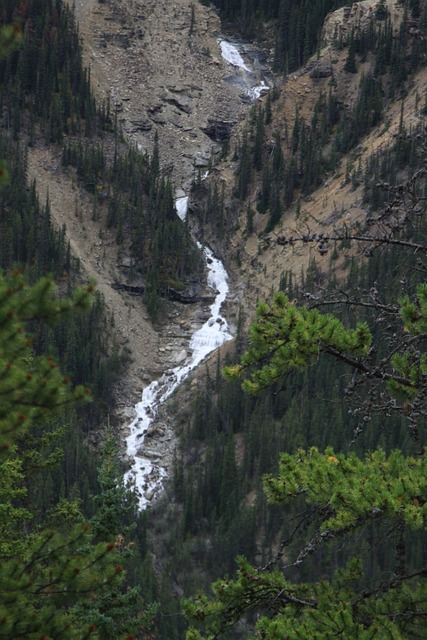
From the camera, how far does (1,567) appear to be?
32.1 ft

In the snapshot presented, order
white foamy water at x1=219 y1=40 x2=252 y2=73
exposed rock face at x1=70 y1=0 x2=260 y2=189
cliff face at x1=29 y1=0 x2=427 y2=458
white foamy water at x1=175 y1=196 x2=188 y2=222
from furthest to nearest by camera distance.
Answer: white foamy water at x1=219 y1=40 x2=252 y2=73 < exposed rock face at x1=70 y1=0 x2=260 y2=189 < white foamy water at x1=175 y1=196 x2=188 y2=222 < cliff face at x1=29 y1=0 x2=427 y2=458

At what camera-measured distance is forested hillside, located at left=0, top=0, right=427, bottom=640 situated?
10.4 meters

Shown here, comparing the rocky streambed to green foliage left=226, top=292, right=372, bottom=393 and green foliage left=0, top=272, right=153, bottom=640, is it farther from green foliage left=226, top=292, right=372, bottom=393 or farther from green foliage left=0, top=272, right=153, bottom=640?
green foliage left=0, top=272, right=153, bottom=640

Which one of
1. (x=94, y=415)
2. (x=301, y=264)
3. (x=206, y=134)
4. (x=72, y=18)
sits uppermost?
(x=72, y=18)

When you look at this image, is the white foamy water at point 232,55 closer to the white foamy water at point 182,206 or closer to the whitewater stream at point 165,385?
the white foamy water at point 182,206

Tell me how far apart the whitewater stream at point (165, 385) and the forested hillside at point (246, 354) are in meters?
2.29

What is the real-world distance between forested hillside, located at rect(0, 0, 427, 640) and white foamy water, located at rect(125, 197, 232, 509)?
2.33 metres

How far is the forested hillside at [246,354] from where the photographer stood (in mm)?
10367

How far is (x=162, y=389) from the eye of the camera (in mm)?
112250

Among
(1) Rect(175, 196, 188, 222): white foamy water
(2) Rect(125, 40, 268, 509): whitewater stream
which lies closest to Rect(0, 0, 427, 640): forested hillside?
(1) Rect(175, 196, 188, 222): white foamy water

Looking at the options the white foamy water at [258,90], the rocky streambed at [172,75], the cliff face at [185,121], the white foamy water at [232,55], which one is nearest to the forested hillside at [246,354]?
the cliff face at [185,121]

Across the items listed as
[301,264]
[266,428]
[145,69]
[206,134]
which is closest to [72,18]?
[145,69]

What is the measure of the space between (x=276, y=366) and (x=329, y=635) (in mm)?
2954

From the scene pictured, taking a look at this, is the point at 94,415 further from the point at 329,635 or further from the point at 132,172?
the point at 329,635
